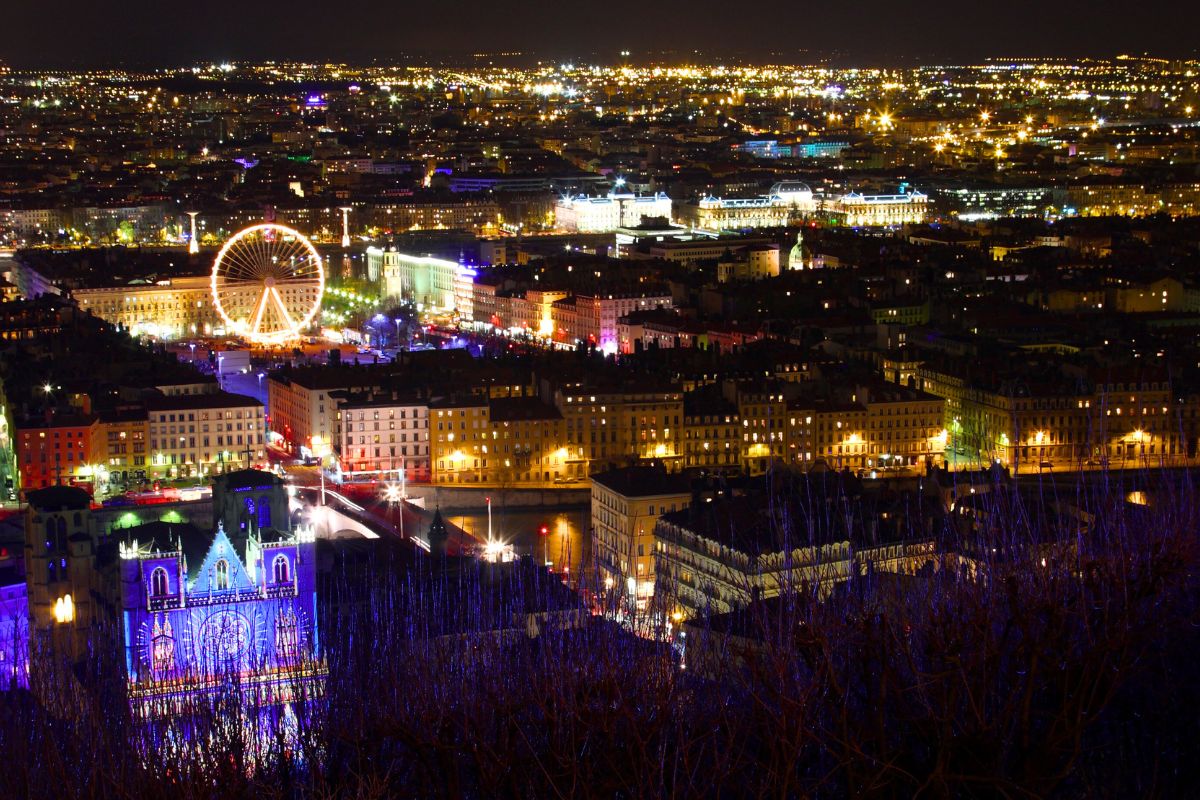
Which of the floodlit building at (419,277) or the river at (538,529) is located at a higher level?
the floodlit building at (419,277)

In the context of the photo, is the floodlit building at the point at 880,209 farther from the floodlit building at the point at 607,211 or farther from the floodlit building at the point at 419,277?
the floodlit building at the point at 419,277

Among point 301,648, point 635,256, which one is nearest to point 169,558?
point 301,648

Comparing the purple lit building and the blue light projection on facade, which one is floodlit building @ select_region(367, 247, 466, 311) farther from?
the blue light projection on facade

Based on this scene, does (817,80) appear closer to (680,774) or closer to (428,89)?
(428,89)

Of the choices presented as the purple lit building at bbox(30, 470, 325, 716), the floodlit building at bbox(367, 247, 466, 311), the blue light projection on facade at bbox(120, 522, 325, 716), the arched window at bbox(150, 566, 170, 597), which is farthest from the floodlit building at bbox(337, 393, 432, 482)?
the floodlit building at bbox(367, 247, 466, 311)

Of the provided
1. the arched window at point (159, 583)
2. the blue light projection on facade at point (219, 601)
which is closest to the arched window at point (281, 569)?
the blue light projection on facade at point (219, 601)

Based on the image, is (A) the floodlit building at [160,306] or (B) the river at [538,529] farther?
(A) the floodlit building at [160,306]

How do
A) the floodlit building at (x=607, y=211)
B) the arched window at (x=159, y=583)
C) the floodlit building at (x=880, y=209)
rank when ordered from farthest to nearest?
the floodlit building at (x=880, y=209), the floodlit building at (x=607, y=211), the arched window at (x=159, y=583)
